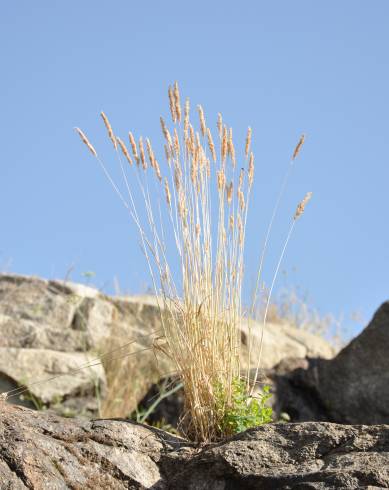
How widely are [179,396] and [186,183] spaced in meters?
2.95

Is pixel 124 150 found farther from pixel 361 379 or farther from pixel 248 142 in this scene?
pixel 361 379

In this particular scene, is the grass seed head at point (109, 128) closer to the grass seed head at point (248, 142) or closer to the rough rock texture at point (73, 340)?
the grass seed head at point (248, 142)

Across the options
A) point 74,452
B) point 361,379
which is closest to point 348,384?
point 361,379

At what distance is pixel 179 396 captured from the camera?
573cm

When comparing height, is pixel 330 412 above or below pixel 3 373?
below

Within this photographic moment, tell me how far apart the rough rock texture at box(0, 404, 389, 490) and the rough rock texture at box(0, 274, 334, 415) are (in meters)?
2.51

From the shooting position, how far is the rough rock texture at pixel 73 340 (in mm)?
5723

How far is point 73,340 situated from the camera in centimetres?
636

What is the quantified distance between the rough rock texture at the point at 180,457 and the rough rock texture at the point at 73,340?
251cm

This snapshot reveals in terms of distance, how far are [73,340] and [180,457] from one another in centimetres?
382

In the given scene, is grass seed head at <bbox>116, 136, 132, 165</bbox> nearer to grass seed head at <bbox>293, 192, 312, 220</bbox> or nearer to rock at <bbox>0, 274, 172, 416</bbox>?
grass seed head at <bbox>293, 192, 312, 220</bbox>

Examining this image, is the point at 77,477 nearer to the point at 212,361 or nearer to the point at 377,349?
the point at 212,361

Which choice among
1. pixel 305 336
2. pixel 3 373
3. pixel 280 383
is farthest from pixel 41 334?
pixel 305 336

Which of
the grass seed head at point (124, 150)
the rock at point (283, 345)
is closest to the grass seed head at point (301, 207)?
the grass seed head at point (124, 150)
